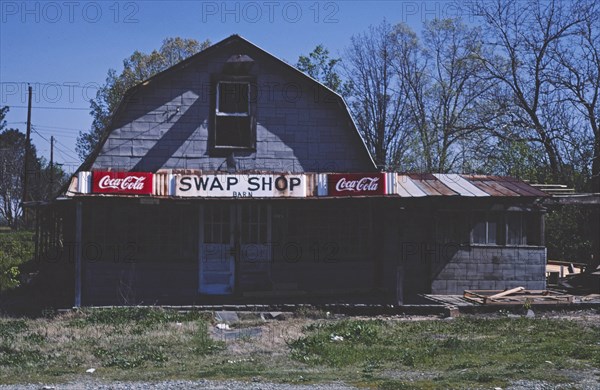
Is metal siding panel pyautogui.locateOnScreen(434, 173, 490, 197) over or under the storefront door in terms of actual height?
over

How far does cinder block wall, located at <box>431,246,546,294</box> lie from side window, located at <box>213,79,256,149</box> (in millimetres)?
6061

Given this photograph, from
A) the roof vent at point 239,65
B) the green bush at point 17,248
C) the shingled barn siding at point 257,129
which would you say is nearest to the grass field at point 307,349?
the shingled barn siding at point 257,129

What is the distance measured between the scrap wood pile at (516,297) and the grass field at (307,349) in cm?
75

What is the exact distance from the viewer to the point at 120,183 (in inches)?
635

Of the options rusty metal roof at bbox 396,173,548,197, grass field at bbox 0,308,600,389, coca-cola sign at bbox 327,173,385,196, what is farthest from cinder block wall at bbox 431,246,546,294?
coca-cola sign at bbox 327,173,385,196

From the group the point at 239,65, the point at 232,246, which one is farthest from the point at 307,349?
the point at 239,65

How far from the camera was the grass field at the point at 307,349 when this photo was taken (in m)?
10.1

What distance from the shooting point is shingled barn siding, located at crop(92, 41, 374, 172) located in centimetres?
1839

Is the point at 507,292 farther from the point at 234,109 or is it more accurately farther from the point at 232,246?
the point at 234,109

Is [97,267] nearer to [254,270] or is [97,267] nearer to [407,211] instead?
[254,270]

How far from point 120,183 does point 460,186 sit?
857 cm

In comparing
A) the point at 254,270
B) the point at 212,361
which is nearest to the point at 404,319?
the point at 254,270

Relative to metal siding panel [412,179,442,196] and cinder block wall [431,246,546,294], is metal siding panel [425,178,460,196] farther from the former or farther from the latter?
cinder block wall [431,246,546,294]

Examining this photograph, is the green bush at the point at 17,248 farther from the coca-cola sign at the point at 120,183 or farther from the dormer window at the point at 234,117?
the coca-cola sign at the point at 120,183
